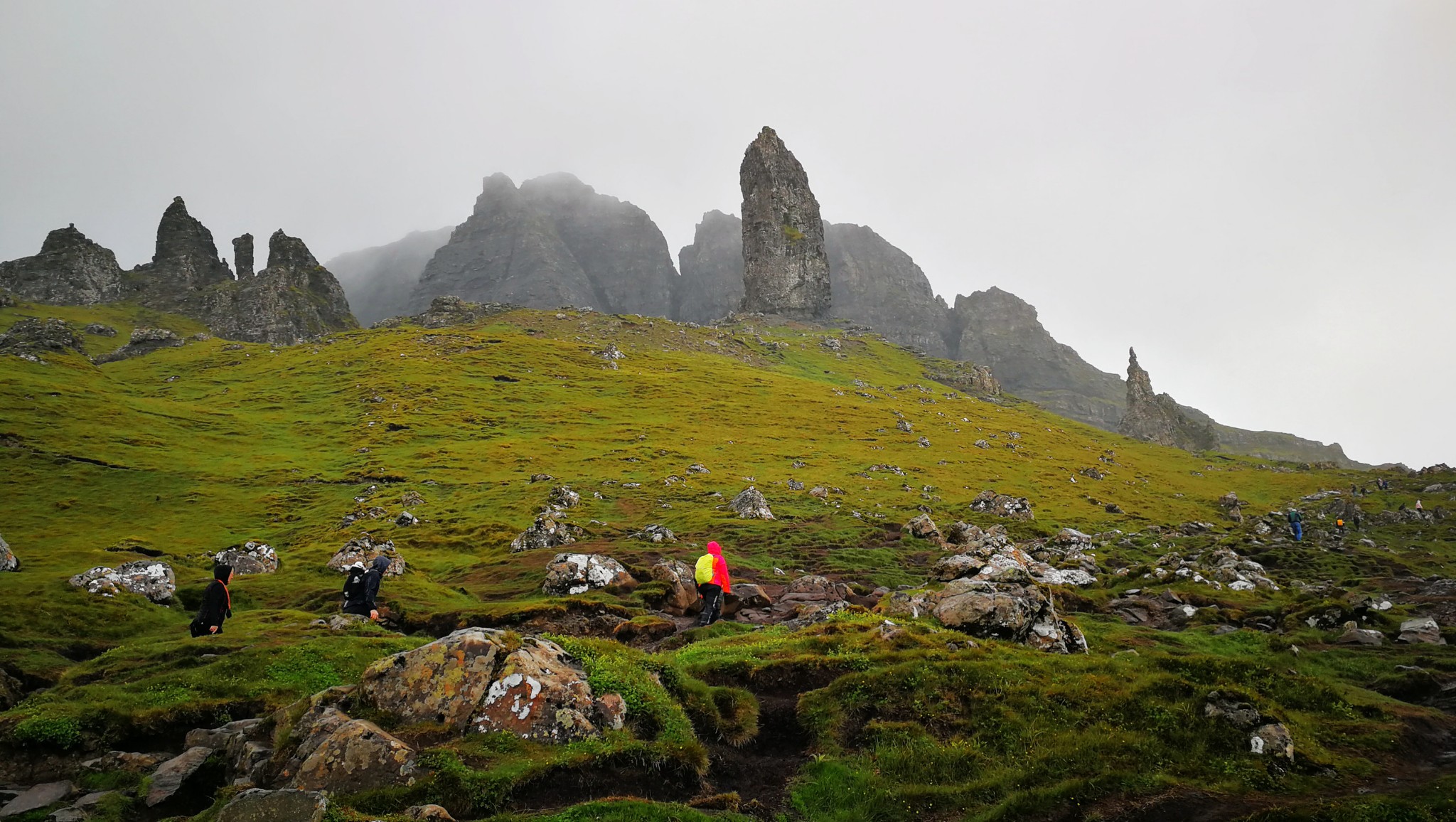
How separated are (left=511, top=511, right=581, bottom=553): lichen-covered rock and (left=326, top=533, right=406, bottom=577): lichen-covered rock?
839 centimetres

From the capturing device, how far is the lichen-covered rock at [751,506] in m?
59.3

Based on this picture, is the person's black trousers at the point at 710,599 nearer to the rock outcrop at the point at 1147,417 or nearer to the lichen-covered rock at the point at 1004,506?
the lichen-covered rock at the point at 1004,506

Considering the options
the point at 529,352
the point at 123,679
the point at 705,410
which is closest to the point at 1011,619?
the point at 123,679

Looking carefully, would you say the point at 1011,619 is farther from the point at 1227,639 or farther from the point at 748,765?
the point at 748,765

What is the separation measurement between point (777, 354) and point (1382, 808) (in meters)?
184

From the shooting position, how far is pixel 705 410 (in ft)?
377

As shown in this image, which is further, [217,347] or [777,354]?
[777,354]

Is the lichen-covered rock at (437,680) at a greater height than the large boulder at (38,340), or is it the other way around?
the large boulder at (38,340)

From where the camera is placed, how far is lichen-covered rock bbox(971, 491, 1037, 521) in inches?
2623

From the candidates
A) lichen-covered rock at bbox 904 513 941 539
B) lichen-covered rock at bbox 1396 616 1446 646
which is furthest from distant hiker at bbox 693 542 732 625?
lichen-covered rock at bbox 904 513 941 539

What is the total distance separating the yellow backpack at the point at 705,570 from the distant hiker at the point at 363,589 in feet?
45.6

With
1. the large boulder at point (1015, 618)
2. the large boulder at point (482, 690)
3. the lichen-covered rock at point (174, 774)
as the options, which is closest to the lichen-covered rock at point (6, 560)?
the lichen-covered rock at point (174, 774)

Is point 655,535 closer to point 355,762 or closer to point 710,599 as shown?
point 710,599

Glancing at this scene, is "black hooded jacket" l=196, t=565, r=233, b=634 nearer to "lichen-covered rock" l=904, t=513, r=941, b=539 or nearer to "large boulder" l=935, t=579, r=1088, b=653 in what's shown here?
"large boulder" l=935, t=579, r=1088, b=653
